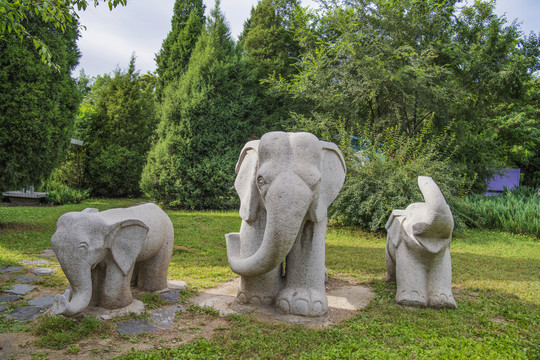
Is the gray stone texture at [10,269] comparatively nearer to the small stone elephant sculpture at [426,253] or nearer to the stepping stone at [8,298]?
the stepping stone at [8,298]

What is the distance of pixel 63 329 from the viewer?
300 cm

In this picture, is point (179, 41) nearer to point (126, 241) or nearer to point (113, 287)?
point (126, 241)

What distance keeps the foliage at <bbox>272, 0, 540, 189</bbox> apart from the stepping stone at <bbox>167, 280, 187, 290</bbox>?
7438 mm

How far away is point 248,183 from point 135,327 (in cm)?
169

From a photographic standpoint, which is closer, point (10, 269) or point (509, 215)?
point (10, 269)

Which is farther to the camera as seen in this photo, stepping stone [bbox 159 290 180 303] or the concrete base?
stepping stone [bbox 159 290 180 303]

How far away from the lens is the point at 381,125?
11.9 meters

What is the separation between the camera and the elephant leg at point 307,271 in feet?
11.7

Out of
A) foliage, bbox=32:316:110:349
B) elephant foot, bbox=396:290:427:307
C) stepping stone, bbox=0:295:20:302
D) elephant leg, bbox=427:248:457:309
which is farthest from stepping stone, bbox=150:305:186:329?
elephant leg, bbox=427:248:457:309

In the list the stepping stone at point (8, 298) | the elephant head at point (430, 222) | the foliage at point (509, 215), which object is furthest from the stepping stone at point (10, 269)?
the foliage at point (509, 215)

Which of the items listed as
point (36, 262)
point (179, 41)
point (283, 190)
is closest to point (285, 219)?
point (283, 190)

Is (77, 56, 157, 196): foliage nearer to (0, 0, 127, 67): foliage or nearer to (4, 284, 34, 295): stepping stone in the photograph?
(0, 0, 127, 67): foliage

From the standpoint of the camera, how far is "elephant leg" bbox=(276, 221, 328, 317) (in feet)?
11.7

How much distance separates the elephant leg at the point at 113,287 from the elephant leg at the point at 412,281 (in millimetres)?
2881
